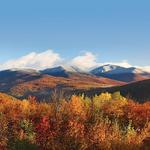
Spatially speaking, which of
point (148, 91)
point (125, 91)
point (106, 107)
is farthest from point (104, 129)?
point (125, 91)

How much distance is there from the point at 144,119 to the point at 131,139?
871 inches

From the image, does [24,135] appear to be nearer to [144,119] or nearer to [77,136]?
[77,136]

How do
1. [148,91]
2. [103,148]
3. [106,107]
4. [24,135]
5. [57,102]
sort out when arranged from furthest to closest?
[148,91] → [106,107] → [57,102] → [24,135] → [103,148]

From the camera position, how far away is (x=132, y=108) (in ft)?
173

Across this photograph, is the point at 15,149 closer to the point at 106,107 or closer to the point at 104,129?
the point at 104,129

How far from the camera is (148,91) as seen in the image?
166 metres

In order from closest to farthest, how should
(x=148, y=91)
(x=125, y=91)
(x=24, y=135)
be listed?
(x=24, y=135), (x=148, y=91), (x=125, y=91)

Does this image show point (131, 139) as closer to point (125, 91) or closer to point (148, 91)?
point (148, 91)

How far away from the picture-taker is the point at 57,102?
46844mm

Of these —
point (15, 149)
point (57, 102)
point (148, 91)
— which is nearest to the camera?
point (15, 149)

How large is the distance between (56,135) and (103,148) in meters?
4.37

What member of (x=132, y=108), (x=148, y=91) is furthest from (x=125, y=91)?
(x=132, y=108)

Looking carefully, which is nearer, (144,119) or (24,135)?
(24,135)

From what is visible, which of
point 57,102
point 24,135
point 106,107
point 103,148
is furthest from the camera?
point 106,107
